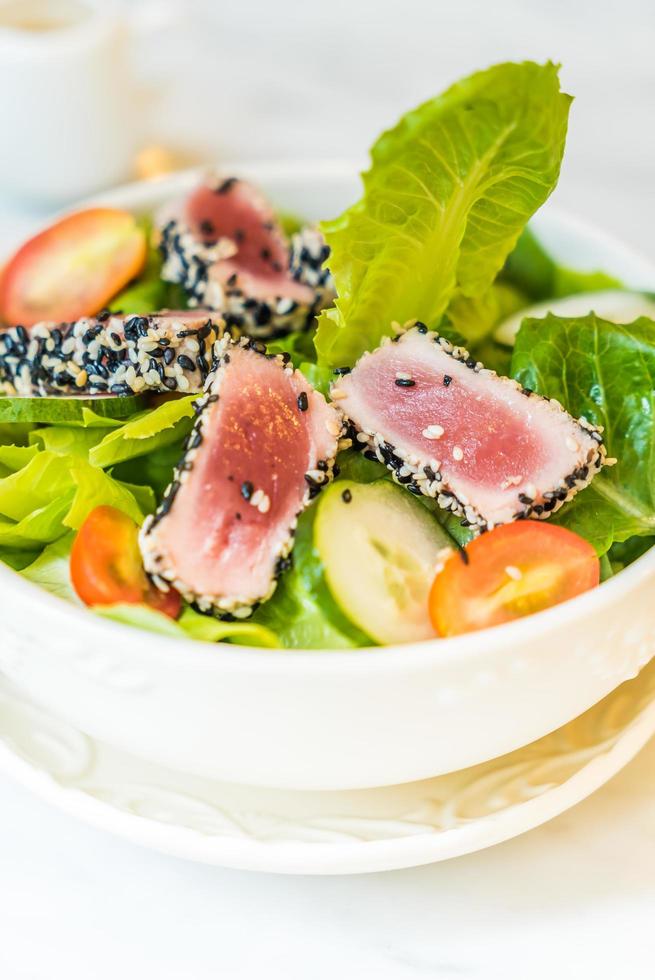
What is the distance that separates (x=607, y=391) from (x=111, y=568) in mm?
978

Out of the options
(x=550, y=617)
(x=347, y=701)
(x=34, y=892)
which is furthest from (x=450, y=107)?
(x=34, y=892)

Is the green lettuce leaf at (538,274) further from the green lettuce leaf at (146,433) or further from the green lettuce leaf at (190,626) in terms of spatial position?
the green lettuce leaf at (190,626)

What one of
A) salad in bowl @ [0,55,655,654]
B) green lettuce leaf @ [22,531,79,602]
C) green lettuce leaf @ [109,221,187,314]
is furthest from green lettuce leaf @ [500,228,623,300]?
green lettuce leaf @ [22,531,79,602]

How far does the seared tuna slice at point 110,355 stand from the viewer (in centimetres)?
195

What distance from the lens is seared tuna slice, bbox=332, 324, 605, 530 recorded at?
1781mm

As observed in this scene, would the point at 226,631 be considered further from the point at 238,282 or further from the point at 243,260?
the point at 243,260

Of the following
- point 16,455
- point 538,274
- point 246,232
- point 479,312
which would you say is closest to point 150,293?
point 246,232

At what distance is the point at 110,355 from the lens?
78.2 inches

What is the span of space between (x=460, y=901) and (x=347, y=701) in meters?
0.51

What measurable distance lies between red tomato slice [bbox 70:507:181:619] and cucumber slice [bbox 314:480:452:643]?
289 millimetres

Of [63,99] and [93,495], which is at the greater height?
[63,99]

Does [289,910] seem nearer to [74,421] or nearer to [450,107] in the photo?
[74,421]

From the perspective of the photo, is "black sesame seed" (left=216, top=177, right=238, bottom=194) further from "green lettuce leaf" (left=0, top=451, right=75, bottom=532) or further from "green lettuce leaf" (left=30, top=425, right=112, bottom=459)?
"green lettuce leaf" (left=0, top=451, right=75, bottom=532)

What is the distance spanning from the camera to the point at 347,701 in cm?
150
